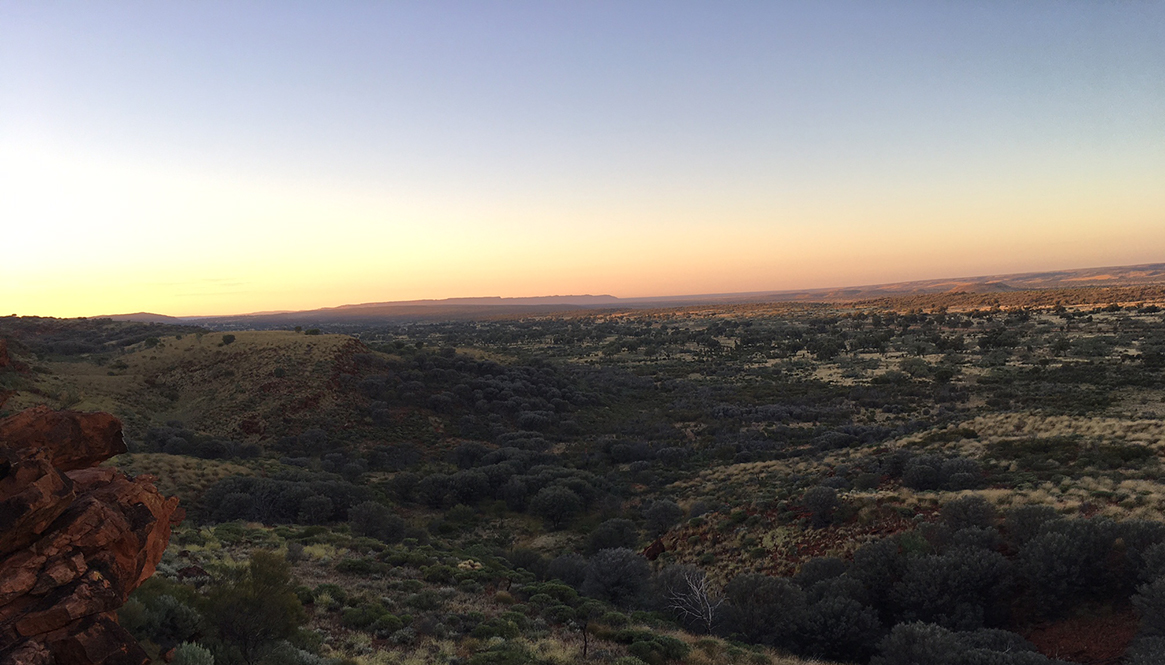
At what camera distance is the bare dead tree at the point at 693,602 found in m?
13.0

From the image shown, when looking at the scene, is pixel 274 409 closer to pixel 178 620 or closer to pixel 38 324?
pixel 178 620

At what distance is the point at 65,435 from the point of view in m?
7.18

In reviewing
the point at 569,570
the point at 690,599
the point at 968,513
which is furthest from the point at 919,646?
the point at 569,570

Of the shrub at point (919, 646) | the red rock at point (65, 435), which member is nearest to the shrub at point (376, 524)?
the red rock at point (65, 435)

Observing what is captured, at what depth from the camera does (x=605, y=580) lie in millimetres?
15312

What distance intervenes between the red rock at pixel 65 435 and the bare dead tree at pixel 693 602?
1253cm

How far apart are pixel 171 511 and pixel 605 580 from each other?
1144 cm

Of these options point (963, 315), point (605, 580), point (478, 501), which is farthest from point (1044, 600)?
point (963, 315)

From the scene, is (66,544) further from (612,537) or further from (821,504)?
(821,504)

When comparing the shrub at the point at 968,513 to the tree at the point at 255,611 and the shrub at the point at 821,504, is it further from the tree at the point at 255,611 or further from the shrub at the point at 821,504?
the tree at the point at 255,611

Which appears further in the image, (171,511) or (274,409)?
(274,409)

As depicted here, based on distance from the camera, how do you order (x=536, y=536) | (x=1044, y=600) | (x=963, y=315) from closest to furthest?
(x=1044, y=600)
(x=536, y=536)
(x=963, y=315)

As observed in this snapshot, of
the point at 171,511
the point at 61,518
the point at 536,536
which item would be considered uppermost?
the point at 61,518

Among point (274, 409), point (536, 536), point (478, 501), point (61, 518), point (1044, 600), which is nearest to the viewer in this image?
point (61, 518)
